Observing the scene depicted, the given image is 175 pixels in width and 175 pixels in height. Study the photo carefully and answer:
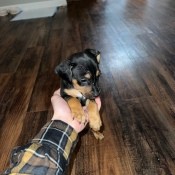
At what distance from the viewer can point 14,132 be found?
1726 millimetres

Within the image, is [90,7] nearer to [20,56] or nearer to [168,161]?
[20,56]

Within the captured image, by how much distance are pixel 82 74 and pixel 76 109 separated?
0.67 ft

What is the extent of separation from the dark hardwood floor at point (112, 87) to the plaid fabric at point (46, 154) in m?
0.46

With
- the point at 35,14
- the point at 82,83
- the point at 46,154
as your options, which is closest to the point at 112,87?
the point at 82,83

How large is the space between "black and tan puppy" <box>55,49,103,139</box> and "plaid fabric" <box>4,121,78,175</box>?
35cm

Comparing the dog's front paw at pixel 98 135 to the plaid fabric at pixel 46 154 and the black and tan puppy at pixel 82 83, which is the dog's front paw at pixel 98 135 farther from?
the plaid fabric at pixel 46 154

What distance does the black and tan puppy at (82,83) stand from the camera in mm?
1359

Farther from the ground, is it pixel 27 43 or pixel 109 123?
pixel 109 123

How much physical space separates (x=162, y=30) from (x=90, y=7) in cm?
305

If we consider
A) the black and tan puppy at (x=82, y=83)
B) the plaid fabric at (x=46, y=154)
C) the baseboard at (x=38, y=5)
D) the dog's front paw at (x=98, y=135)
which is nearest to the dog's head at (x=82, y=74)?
the black and tan puppy at (x=82, y=83)

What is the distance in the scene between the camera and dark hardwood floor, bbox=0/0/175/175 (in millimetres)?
1423

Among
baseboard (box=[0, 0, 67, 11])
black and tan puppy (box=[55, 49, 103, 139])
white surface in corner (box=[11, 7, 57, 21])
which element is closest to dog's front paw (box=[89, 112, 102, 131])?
black and tan puppy (box=[55, 49, 103, 139])

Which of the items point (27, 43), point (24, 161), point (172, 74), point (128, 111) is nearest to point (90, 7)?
point (27, 43)

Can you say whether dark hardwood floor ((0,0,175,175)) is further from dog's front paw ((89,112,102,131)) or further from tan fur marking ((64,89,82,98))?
tan fur marking ((64,89,82,98))
